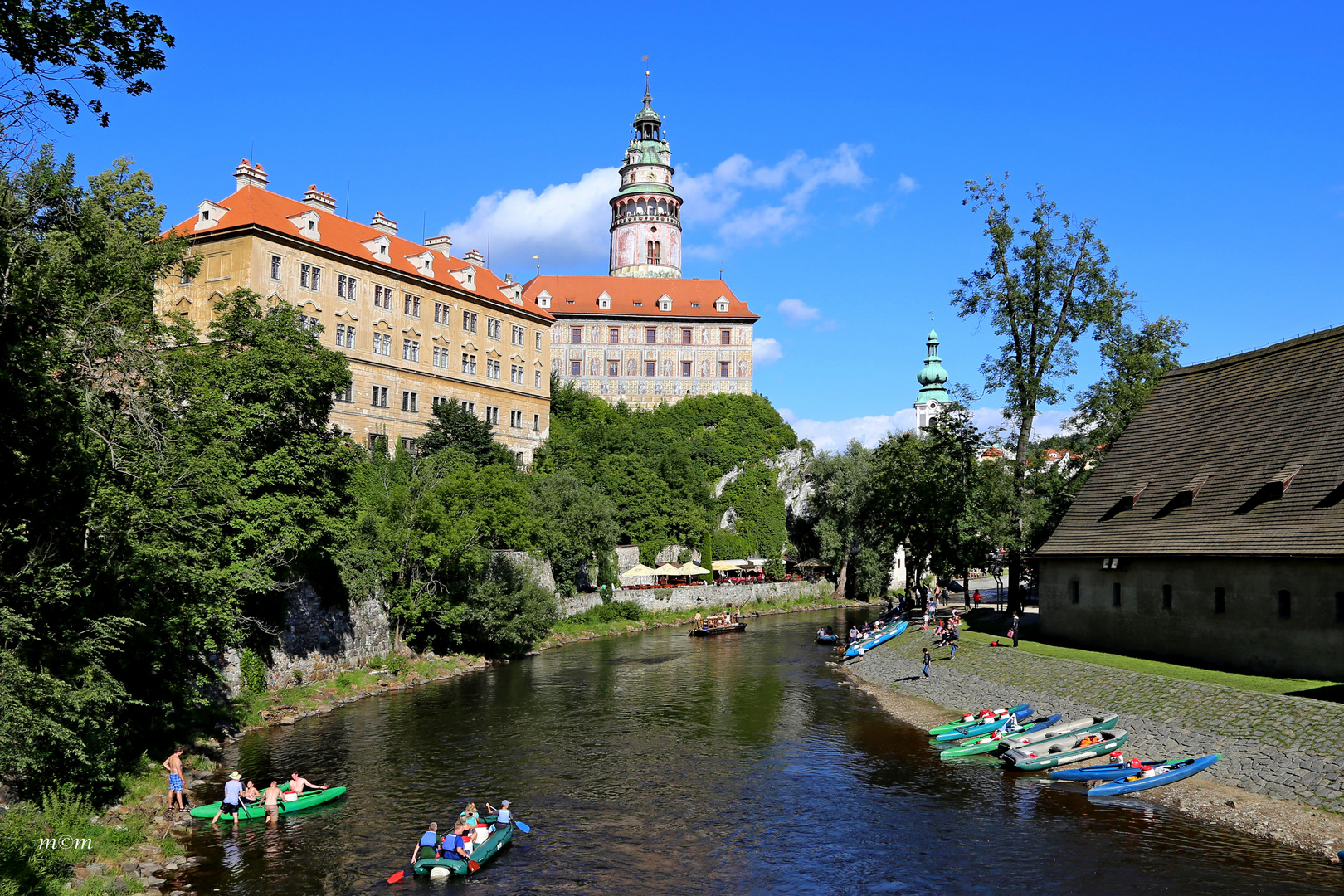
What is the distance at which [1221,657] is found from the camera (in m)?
29.8

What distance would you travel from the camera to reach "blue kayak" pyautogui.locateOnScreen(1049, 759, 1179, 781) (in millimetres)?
24109

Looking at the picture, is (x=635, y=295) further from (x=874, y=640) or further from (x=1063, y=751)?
(x=1063, y=751)

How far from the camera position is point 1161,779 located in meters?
23.5

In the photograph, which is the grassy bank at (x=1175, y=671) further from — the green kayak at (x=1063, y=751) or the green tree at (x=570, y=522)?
the green tree at (x=570, y=522)

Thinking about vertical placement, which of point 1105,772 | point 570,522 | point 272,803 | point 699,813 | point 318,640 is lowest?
point 699,813

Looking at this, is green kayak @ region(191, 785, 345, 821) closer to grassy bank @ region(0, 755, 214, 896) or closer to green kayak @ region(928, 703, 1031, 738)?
grassy bank @ region(0, 755, 214, 896)

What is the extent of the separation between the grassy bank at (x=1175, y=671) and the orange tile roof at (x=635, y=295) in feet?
224

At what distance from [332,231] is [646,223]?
59766mm

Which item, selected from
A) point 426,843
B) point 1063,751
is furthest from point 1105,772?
point 426,843

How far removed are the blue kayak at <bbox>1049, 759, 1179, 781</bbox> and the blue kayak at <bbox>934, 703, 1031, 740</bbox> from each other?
13.8 ft

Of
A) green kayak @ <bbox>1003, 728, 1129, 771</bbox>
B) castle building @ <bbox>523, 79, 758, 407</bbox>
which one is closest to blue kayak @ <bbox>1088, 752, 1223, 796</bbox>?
green kayak @ <bbox>1003, 728, 1129, 771</bbox>

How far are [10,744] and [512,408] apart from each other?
60.0m

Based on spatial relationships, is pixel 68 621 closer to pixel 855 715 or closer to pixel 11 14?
pixel 11 14

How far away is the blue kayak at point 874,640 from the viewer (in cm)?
4838
